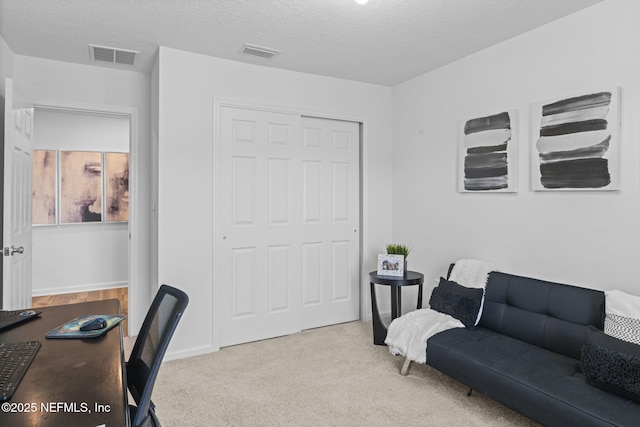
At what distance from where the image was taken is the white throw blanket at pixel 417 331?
8.70ft

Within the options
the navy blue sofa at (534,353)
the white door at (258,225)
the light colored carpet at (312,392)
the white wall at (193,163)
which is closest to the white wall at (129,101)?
the white wall at (193,163)

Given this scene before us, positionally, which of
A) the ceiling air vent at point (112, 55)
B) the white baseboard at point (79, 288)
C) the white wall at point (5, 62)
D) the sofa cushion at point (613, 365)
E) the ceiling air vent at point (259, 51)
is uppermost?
the ceiling air vent at point (259, 51)

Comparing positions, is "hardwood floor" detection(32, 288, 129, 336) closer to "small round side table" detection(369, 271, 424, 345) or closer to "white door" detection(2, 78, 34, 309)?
"white door" detection(2, 78, 34, 309)

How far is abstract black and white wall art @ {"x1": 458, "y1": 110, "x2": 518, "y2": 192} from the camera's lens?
2961mm

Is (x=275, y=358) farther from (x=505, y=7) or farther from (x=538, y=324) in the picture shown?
(x=505, y=7)

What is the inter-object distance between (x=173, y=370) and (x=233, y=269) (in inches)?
36.5

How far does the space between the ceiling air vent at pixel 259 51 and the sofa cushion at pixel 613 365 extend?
9.51ft

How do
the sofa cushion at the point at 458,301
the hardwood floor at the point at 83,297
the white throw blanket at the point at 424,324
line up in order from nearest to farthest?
1. the white throw blanket at the point at 424,324
2. the sofa cushion at the point at 458,301
3. the hardwood floor at the point at 83,297

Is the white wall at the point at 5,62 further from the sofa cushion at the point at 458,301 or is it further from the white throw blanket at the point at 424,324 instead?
the sofa cushion at the point at 458,301

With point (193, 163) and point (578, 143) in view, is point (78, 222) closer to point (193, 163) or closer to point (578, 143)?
point (193, 163)

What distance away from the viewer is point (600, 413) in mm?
1701

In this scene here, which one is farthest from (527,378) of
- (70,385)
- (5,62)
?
(5,62)

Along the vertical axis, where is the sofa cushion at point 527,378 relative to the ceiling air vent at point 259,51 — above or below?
below

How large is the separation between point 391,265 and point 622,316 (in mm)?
1678
